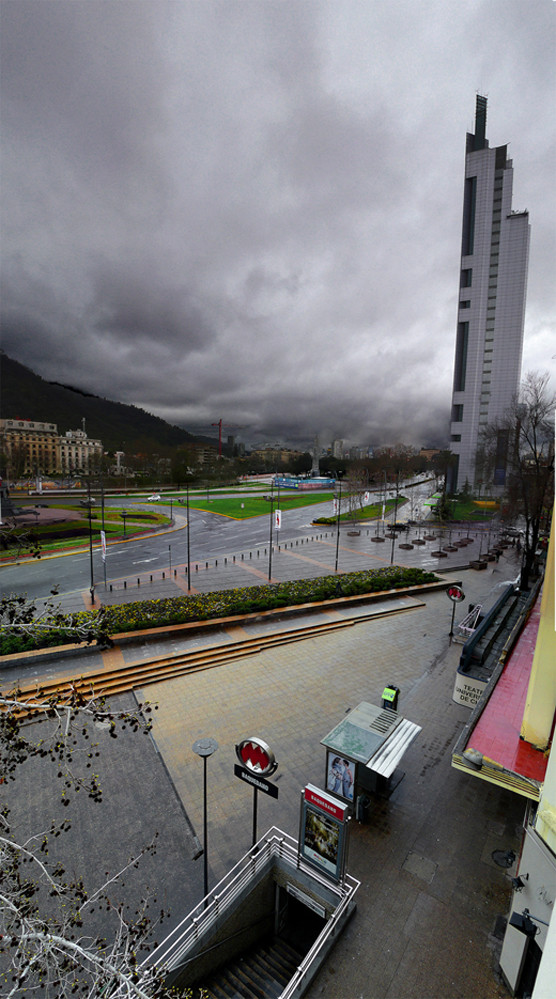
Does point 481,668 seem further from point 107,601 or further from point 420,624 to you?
point 107,601

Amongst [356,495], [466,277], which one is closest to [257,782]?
[356,495]

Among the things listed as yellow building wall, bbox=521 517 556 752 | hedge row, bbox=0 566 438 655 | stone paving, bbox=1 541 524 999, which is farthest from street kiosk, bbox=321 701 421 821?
hedge row, bbox=0 566 438 655

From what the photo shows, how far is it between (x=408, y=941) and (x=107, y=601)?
18415 millimetres

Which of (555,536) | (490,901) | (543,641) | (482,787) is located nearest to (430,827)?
(490,901)

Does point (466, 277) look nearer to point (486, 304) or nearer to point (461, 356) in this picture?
point (486, 304)

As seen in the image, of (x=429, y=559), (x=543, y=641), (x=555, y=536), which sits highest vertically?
(x=555, y=536)

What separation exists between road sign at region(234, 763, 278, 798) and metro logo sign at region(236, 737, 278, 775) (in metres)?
0.08

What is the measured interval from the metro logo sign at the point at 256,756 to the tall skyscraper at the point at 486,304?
76.9 meters

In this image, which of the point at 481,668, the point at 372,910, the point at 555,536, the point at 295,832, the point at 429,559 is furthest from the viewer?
the point at 429,559

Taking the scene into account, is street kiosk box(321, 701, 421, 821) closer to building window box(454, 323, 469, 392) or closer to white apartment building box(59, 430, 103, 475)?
building window box(454, 323, 469, 392)

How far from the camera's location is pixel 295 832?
28.0 feet

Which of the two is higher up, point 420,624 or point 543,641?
point 543,641

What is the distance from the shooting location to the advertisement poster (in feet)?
28.7

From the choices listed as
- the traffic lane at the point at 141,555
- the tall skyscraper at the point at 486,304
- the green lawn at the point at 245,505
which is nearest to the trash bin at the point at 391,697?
the traffic lane at the point at 141,555
